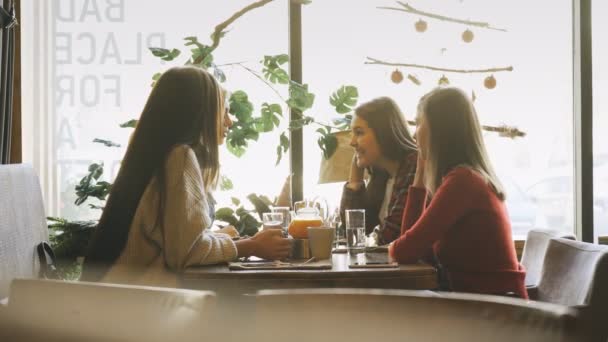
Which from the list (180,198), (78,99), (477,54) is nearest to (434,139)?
(180,198)

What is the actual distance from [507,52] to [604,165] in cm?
95

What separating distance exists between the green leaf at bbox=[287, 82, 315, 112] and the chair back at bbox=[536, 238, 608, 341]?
1.77 metres

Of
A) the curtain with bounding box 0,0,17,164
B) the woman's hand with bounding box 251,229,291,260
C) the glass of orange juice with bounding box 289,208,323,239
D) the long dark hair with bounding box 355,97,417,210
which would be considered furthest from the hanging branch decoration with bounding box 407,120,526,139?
the curtain with bounding box 0,0,17,164

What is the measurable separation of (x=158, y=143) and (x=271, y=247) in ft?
1.56

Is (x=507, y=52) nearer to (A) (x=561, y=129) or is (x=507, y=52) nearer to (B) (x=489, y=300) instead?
(A) (x=561, y=129)

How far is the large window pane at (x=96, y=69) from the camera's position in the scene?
12.3 feet

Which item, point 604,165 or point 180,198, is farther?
point 604,165

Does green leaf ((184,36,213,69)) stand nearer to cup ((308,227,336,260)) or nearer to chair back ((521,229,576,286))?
cup ((308,227,336,260))

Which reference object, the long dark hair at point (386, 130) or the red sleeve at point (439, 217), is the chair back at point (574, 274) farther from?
the long dark hair at point (386, 130)

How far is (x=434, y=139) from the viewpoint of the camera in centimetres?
223

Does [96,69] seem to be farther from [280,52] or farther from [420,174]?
[420,174]

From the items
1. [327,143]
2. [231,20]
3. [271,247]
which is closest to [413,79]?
[327,143]

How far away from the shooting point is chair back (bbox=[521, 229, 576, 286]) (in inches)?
88.0

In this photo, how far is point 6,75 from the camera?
3.22 meters
